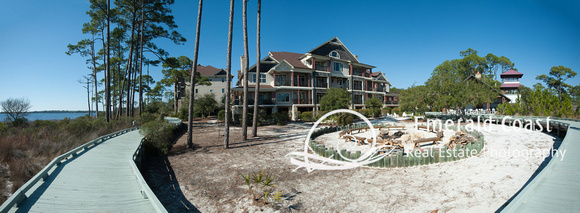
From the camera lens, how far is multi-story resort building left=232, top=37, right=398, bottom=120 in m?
36.7

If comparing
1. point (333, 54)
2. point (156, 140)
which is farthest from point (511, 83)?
point (156, 140)

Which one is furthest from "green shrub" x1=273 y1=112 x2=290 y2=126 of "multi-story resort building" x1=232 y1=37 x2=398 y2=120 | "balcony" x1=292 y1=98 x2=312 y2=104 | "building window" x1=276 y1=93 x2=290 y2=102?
"balcony" x1=292 y1=98 x2=312 y2=104

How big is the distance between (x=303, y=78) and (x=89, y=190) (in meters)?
33.8

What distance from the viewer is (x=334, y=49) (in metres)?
42.5

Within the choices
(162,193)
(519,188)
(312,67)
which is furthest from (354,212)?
(312,67)

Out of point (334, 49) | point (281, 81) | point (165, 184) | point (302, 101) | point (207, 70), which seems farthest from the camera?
point (207, 70)

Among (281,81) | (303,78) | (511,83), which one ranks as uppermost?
(511,83)

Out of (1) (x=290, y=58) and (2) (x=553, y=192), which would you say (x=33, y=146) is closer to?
(2) (x=553, y=192)

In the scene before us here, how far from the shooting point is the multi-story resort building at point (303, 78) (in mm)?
36688

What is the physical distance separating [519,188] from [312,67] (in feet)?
106

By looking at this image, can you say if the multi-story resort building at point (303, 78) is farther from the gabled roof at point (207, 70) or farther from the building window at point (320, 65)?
the gabled roof at point (207, 70)

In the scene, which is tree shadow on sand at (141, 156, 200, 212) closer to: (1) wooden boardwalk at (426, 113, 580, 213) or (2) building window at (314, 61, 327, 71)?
(1) wooden boardwalk at (426, 113, 580, 213)

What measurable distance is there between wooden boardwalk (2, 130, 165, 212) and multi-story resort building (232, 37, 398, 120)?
82.3 ft

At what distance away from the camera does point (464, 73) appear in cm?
6519
